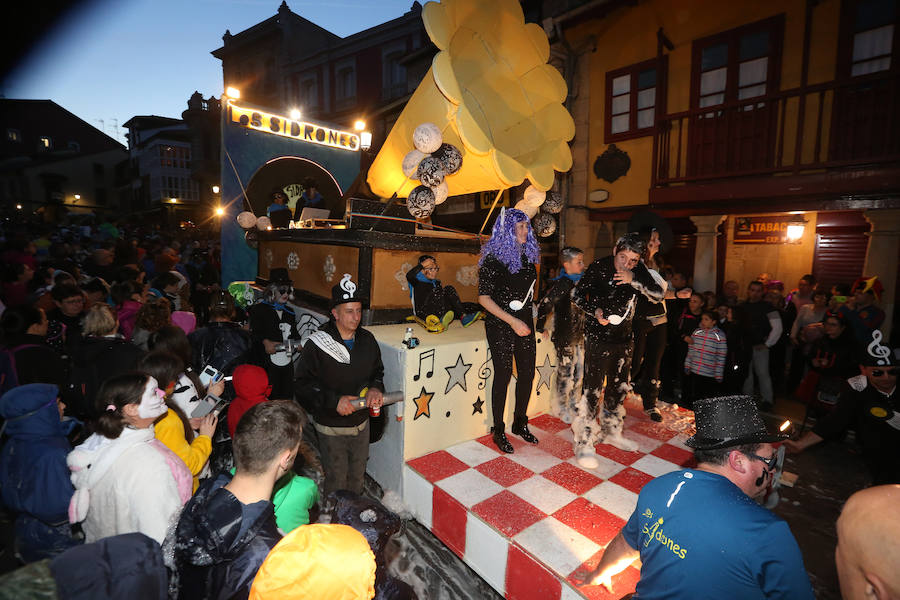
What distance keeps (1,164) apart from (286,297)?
4477 cm

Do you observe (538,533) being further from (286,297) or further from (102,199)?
(102,199)

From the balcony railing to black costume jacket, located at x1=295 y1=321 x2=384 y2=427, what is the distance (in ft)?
31.8

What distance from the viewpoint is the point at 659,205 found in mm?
10445

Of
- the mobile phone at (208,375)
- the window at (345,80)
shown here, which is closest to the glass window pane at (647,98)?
the mobile phone at (208,375)

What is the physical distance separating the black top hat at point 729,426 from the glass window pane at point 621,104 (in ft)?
36.5

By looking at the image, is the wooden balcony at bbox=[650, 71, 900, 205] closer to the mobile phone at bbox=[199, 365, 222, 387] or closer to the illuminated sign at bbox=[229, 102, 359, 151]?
the illuminated sign at bbox=[229, 102, 359, 151]

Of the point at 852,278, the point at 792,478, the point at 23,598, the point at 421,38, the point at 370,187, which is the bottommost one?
the point at 792,478

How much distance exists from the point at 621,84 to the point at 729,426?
38.1 feet

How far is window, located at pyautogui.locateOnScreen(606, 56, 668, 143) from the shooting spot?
10.4 meters

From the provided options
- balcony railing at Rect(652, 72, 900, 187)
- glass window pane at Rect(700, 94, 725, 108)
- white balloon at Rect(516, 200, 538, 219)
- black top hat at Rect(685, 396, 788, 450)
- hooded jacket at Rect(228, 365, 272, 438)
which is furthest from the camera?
glass window pane at Rect(700, 94, 725, 108)

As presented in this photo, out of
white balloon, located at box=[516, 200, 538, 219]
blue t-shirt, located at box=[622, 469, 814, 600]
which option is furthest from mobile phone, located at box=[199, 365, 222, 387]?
white balloon, located at box=[516, 200, 538, 219]

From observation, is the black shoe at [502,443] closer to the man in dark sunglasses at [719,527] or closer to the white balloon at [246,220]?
the man in dark sunglasses at [719,527]

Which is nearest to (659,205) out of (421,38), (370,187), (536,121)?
(536,121)

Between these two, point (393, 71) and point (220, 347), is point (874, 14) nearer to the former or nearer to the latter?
point (220, 347)
